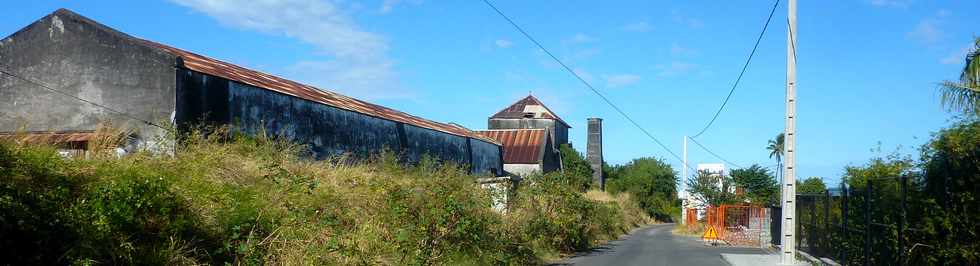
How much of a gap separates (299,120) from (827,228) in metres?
13.1

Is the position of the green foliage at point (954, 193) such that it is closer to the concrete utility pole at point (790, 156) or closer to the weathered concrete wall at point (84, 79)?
the concrete utility pole at point (790, 156)

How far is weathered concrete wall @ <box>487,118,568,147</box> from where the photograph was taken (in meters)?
63.5

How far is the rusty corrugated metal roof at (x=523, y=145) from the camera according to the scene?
49812 mm

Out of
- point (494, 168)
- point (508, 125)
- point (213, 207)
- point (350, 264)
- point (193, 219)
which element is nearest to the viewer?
point (193, 219)

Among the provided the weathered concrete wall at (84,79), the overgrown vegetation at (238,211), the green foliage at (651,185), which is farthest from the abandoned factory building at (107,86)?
the green foliage at (651,185)

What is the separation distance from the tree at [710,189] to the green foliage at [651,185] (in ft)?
51.2

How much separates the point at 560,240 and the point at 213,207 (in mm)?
14552

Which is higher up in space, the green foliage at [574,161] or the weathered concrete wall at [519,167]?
the green foliage at [574,161]

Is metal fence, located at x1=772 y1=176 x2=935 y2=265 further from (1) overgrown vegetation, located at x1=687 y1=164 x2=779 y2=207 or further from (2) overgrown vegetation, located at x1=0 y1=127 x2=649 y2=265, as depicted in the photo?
(1) overgrown vegetation, located at x1=687 y1=164 x2=779 y2=207

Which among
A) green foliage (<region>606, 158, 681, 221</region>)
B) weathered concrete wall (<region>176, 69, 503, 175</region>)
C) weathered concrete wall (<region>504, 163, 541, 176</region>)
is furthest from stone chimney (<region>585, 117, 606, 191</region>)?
weathered concrete wall (<region>176, 69, 503, 175</region>)

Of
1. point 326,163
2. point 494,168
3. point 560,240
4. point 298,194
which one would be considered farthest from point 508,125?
point 298,194

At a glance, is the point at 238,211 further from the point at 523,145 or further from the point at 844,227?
the point at 523,145

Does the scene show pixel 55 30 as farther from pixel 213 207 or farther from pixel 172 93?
pixel 213 207

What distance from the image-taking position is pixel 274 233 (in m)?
11.0
